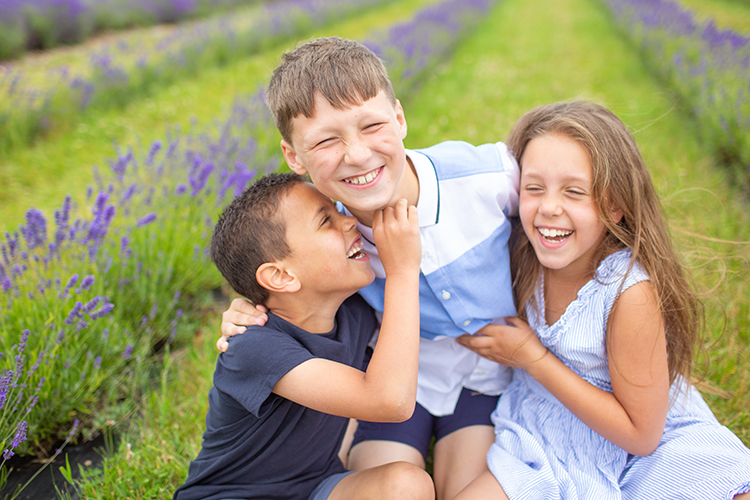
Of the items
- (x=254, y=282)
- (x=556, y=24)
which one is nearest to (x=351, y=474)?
(x=254, y=282)

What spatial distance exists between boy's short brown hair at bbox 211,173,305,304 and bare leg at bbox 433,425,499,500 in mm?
956

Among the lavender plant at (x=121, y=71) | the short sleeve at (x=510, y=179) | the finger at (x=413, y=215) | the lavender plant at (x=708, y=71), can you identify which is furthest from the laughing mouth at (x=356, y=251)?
the lavender plant at (x=121, y=71)

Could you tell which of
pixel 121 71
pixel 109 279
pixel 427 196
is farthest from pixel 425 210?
pixel 121 71

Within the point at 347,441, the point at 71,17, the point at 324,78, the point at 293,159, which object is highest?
the point at 71,17

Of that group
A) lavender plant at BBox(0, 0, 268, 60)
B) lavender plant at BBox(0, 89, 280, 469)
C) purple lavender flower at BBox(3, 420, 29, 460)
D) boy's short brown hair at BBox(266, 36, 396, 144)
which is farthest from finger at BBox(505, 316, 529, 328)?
lavender plant at BBox(0, 0, 268, 60)

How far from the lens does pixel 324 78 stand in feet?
5.10

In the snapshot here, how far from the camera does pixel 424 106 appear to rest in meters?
5.81

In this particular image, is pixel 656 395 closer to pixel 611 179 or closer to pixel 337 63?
pixel 611 179

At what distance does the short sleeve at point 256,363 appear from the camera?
1449 mm

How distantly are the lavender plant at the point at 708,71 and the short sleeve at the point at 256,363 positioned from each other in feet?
12.2

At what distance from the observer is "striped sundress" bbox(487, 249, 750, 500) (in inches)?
59.4

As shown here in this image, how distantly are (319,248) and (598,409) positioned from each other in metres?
1.07

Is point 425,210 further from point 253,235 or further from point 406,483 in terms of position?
point 406,483

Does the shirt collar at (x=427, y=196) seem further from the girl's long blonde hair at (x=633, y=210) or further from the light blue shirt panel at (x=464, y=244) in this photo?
the girl's long blonde hair at (x=633, y=210)
